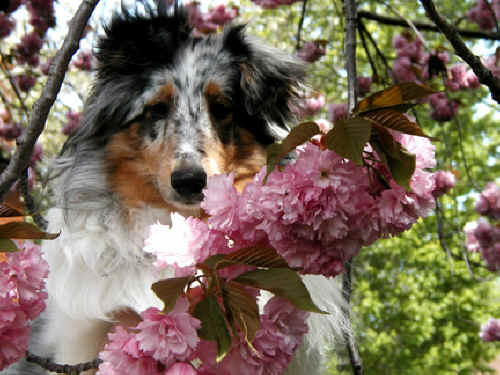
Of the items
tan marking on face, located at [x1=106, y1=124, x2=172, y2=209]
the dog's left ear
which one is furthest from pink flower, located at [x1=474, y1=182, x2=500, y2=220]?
tan marking on face, located at [x1=106, y1=124, x2=172, y2=209]

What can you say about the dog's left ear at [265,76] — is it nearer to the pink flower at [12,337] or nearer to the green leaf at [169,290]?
the pink flower at [12,337]

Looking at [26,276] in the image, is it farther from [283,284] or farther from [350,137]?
[350,137]

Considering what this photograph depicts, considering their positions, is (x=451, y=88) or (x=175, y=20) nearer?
(x=175, y=20)

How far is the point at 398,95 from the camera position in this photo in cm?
97

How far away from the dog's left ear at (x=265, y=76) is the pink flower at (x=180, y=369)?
1571 mm

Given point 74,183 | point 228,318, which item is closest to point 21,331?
point 228,318

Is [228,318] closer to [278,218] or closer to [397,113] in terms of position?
[278,218]

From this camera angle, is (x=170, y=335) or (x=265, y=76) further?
(x=265, y=76)

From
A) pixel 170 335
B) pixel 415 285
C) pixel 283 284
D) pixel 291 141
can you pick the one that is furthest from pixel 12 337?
pixel 415 285

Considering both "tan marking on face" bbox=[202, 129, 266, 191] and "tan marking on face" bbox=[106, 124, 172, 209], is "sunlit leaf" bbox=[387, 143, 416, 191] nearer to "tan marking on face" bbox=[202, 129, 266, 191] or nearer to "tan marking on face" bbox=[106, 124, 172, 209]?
"tan marking on face" bbox=[202, 129, 266, 191]

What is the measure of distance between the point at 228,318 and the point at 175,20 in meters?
1.94

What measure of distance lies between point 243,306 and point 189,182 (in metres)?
1.06

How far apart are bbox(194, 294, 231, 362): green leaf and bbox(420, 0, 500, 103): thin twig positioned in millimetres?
966

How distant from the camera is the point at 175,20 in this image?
2.57 m
